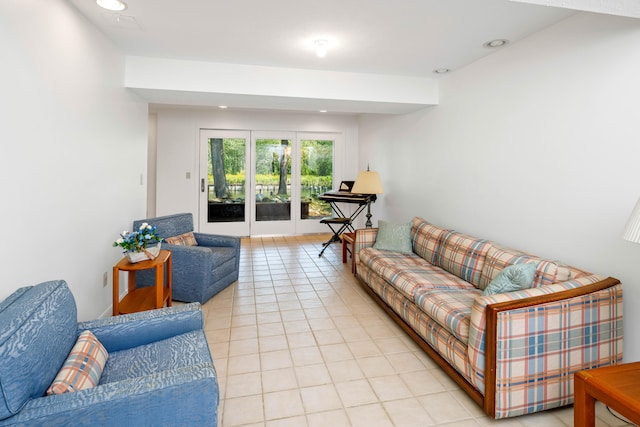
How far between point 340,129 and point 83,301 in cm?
563

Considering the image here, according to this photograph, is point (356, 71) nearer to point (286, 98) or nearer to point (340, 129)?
point (286, 98)

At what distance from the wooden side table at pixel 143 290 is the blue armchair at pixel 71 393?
1.04 meters

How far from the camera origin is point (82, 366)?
4.80ft

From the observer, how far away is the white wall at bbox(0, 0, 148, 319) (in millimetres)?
1711

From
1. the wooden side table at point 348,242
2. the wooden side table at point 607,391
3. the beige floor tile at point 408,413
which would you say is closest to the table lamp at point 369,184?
the wooden side table at point 348,242

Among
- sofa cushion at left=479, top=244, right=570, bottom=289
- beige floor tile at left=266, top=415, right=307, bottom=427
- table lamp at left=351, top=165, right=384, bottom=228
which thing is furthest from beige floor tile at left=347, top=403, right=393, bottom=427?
table lamp at left=351, top=165, right=384, bottom=228

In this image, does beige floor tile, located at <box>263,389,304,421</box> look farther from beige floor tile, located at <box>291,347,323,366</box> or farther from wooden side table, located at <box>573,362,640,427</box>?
wooden side table, located at <box>573,362,640,427</box>

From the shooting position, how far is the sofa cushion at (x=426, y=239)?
140 inches

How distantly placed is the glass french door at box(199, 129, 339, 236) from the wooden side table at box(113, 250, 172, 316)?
3.67m

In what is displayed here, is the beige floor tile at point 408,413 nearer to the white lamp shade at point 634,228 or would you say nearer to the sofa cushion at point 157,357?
the sofa cushion at point 157,357

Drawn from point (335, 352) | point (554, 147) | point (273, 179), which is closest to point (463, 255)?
point (554, 147)

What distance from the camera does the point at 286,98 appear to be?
3.80 m

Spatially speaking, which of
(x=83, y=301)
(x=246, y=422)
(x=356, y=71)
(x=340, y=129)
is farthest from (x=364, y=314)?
(x=340, y=129)

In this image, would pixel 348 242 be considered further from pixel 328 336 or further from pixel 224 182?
pixel 224 182
